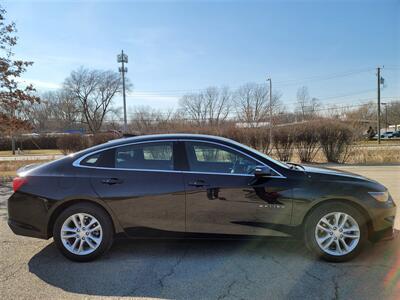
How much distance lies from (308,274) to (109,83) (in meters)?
77.5

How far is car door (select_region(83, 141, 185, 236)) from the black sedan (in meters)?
0.01

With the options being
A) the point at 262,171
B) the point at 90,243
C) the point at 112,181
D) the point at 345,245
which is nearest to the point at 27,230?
the point at 90,243

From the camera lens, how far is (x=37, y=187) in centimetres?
417

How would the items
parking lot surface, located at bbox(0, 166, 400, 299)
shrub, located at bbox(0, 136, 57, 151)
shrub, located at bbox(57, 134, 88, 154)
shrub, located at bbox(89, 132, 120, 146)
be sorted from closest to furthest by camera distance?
parking lot surface, located at bbox(0, 166, 400, 299) → shrub, located at bbox(89, 132, 120, 146) → shrub, located at bbox(57, 134, 88, 154) → shrub, located at bbox(0, 136, 57, 151)

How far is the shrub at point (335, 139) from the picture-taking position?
1650 cm

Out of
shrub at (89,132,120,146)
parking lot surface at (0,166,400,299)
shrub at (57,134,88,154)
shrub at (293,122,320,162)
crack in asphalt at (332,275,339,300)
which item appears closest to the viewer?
crack in asphalt at (332,275,339,300)

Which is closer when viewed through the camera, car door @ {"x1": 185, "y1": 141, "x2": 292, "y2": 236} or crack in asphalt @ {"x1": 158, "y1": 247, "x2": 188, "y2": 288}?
crack in asphalt @ {"x1": 158, "y1": 247, "x2": 188, "y2": 288}

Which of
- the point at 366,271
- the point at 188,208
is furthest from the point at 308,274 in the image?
the point at 188,208

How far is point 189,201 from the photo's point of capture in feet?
13.3

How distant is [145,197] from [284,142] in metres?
13.7

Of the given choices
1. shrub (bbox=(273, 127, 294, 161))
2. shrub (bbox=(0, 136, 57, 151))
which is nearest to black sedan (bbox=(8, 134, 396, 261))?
shrub (bbox=(273, 127, 294, 161))

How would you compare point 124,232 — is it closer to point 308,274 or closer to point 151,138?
point 151,138

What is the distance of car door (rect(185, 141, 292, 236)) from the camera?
401cm

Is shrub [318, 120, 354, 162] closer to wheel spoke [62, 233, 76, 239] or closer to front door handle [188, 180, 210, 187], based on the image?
front door handle [188, 180, 210, 187]
